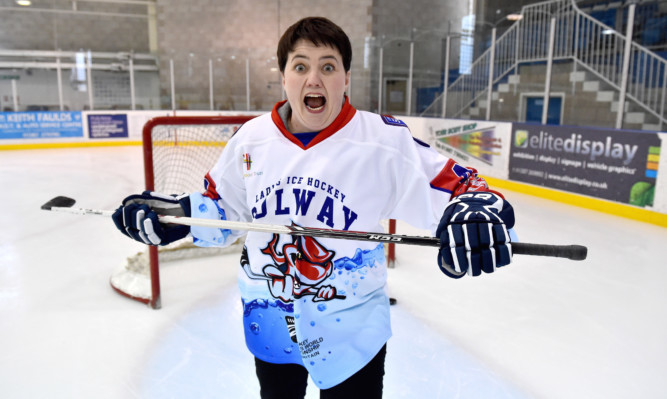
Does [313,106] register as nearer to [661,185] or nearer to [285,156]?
[285,156]

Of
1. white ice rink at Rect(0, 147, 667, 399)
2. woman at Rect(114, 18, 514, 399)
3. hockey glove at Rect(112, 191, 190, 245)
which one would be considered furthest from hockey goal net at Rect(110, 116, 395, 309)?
woman at Rect(114, 18, 514, 399)

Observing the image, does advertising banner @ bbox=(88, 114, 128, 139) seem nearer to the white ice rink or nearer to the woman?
the white ice rink

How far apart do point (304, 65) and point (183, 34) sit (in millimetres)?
15249

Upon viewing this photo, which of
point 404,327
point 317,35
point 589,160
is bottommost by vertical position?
point 404,327

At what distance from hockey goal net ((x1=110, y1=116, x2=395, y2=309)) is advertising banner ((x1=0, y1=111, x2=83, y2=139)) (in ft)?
28.9

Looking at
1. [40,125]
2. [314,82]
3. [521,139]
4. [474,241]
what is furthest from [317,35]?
[40,125]

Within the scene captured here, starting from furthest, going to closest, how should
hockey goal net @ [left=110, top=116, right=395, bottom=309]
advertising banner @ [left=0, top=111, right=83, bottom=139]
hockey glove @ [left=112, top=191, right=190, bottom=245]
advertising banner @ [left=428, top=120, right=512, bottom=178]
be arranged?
advertising banner @ [left=0, top=111, right=83, bottom=139], advertising banner @ [left=428, top=120, right=512, bottom=178], hockey goal net @ [left=110, top=116, right=395, bottom=309], hockey glove @ [left=112, top=191, right=190, bottom=245]

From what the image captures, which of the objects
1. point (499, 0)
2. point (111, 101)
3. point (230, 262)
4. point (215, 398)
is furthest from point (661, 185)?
point (111, 101)

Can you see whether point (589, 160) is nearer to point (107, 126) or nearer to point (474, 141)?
point (474, 141)

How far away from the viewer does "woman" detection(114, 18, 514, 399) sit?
114 centimetres

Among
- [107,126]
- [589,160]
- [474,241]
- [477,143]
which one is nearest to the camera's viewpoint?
[474,241]

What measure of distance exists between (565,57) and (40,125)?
1014 centimetres

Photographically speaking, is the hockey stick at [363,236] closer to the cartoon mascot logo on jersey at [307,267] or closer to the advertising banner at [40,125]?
the cartoon mascot logo on jersey at [307,267]

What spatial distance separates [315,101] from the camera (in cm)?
116
